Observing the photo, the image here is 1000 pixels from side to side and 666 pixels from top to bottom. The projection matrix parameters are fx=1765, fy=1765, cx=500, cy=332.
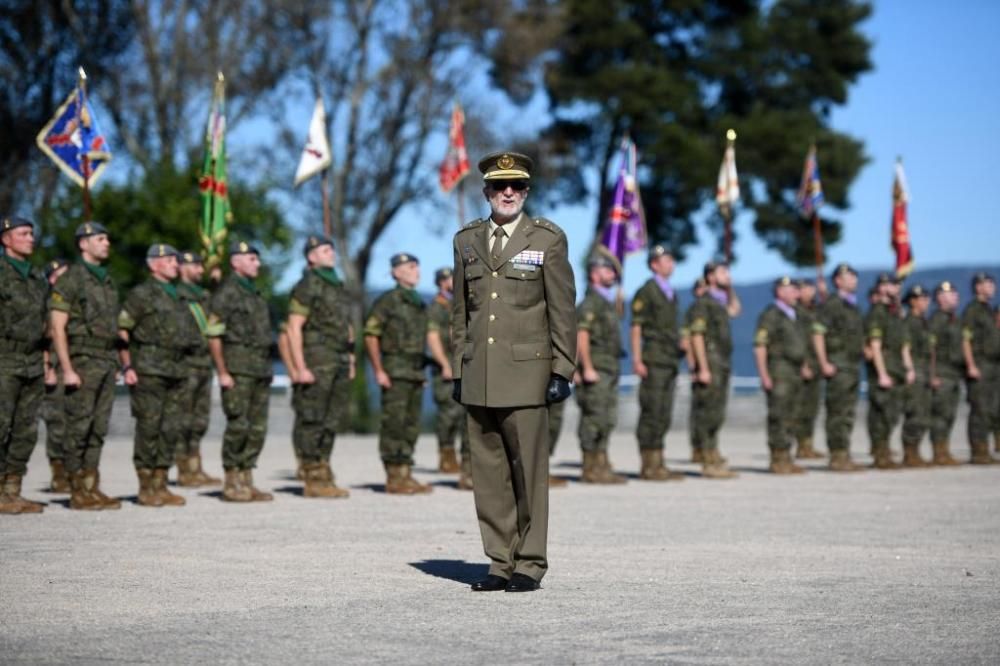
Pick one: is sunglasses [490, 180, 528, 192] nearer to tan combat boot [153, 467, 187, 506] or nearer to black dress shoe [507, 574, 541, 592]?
black dress shoe [507, 574, 541, 592]

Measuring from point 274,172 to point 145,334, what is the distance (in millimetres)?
25371

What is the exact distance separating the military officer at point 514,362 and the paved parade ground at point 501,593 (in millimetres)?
348

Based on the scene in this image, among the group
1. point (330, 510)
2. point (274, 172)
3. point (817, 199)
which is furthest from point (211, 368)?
point (274, 172)

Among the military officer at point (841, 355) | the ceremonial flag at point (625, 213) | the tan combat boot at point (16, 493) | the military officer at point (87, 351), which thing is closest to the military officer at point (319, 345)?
the military officer at point (87, 351)

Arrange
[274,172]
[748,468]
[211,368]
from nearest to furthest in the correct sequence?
1. [211,368]
2. [748,468]
3. [274,172]

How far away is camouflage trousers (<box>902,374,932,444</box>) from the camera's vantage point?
20719mm

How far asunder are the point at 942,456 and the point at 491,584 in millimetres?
13189

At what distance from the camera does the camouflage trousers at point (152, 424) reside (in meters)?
14.1

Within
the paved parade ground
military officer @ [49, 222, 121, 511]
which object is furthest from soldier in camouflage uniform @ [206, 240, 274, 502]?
military officer @ [49, 222, 121, 511]

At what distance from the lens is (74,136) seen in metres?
17.3

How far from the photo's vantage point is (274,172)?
39.4 m

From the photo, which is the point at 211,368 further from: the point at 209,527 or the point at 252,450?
the point at 209,527

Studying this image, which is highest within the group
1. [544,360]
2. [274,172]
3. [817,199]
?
[274,172]

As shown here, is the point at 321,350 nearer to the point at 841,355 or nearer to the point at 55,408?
the point at 55,408
